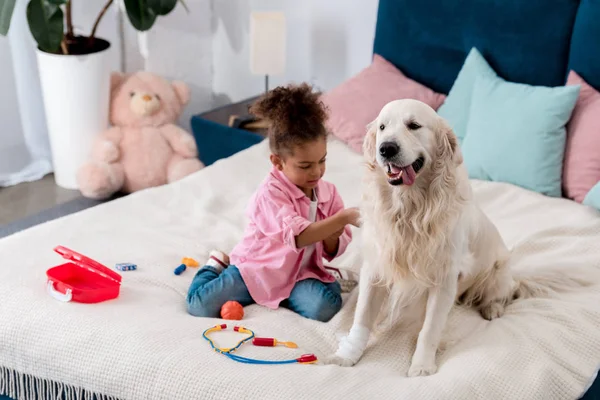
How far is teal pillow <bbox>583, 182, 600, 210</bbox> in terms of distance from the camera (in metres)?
2.67

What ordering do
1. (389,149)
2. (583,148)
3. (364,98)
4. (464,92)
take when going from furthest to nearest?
(364,98), (464,92), (583,148), (389,149)

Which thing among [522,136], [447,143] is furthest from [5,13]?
[447,143]

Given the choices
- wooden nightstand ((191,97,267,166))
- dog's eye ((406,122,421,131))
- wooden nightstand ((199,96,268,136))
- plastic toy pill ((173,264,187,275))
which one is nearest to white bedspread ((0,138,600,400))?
plastic toy pill ((173,264,187,275))

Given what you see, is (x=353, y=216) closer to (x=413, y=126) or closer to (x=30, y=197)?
(x=413, y=126)

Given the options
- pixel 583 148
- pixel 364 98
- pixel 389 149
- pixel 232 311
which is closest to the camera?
pixel 389 149

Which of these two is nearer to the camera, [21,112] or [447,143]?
[447,143]

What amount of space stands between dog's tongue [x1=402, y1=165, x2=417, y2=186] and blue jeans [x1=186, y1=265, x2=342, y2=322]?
48 cm

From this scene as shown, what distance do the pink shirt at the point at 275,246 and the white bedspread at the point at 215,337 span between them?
70 millimetres

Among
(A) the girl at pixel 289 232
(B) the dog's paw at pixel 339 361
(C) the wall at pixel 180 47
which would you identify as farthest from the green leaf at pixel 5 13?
(B) the dog's paw at pixel 339 361

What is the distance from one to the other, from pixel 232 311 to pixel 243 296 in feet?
0.29

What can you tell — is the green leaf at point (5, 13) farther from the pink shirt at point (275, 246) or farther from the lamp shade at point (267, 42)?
the pink shirt at point (275, 246)

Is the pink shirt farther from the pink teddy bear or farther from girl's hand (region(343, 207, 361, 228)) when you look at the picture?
the pink teddy bear

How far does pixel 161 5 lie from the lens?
353 cm

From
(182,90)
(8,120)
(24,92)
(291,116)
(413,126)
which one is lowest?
(8,120)
